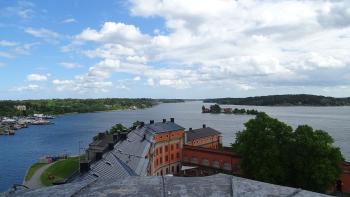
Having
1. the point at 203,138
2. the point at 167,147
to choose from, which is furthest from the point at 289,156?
the point at 203,138

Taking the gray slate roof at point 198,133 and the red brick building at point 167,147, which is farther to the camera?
the gray slate roof at point 198,133

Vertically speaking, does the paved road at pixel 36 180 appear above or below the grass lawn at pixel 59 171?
below

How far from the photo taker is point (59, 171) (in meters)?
53.8

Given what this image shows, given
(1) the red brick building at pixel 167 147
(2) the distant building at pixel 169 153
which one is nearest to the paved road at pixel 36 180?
(2) the distant building at pixel 169 153

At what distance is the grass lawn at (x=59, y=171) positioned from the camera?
4813cm

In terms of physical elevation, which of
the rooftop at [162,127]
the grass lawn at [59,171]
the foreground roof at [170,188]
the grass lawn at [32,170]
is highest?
the foreground roof at [170,188]

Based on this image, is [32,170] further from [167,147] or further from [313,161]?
[313,161]

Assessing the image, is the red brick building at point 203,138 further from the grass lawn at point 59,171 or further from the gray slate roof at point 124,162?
the gray slate roof at point 124,162

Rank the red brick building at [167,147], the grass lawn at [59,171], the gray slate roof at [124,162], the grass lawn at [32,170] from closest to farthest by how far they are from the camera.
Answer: the gray slate roof at [124,162] < the grass lawn at [59,171] < the red brick building at [167,147] < the grass lawn at [32,170]

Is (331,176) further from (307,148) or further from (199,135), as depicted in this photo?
(199,135)

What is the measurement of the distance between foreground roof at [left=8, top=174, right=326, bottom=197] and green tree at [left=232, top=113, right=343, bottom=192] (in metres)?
26.7

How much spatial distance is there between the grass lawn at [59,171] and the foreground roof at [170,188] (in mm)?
37917

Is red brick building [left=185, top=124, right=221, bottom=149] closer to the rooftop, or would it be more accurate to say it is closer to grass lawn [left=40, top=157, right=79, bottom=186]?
the rooftop

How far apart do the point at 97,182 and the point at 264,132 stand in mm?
29924
